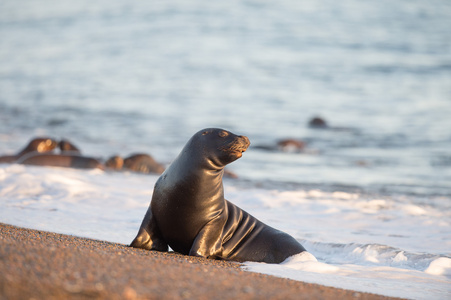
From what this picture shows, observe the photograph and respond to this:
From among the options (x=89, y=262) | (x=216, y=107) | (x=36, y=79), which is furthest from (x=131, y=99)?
(x=89, y=262)

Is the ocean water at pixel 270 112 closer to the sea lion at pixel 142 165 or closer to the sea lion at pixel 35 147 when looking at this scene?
the sea lion at pixel 142 165

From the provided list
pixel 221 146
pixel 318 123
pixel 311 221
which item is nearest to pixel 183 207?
pixel 221 146

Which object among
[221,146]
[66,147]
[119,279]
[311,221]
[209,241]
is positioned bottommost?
[66,147]

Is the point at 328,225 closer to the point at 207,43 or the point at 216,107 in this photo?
the point at 216,107

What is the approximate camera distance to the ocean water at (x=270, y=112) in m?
7.77

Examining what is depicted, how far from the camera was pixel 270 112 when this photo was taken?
23.8 m

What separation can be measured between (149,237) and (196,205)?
54cm

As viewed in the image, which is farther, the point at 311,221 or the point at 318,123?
the point at 318,123

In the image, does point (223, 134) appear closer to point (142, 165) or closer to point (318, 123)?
point (142, 165)

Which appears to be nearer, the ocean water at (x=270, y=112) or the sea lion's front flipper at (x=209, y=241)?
the sea lion's front flipper at (x=209, y=241)

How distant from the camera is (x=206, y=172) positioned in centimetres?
613

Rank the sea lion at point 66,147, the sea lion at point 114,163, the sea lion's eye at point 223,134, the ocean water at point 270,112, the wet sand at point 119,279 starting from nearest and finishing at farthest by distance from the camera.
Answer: the wet sand at point 119,279 < the sea lion's eye at point 223,134 < the ocean water at point 270,112 < the sea lion at point 114,163 < the sea lion at point 66,147

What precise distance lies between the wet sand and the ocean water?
0.86 m

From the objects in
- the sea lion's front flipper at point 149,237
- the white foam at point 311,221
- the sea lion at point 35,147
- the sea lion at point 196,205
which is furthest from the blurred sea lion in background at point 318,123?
the sea lion's front flipper at point 149,237
